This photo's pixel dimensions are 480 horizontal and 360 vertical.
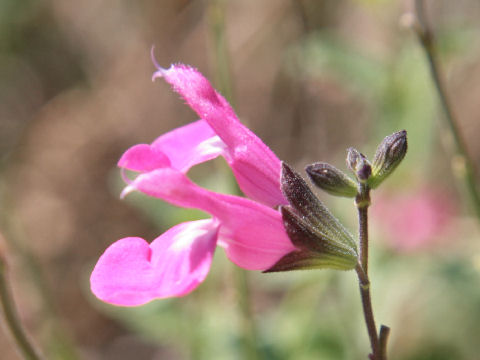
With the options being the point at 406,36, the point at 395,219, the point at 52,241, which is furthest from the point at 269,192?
the point at 52,241

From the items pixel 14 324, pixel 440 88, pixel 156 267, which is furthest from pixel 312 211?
pixel 440 88

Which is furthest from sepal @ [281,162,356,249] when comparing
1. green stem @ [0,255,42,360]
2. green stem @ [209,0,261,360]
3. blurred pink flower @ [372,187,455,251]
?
blurred pink flower @ [372,187,455,251]

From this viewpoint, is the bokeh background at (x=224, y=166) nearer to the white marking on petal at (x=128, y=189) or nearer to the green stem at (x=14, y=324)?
the green stem at (x=14, y=324)

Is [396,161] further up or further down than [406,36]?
further down

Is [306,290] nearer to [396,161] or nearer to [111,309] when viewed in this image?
[111,309]

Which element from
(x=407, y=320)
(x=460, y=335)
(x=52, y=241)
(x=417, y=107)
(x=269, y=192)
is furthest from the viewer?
(x=52, y=241)

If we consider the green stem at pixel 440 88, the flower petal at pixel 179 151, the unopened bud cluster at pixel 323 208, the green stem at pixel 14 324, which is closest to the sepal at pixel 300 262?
the unopened bud cluster at pixel 323 208

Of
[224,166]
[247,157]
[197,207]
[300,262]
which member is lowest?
[300,262]

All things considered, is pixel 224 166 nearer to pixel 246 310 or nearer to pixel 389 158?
pixel 246 310
